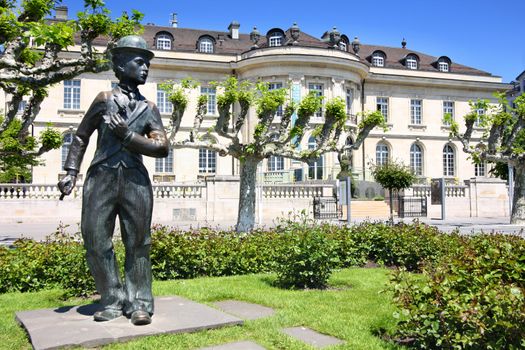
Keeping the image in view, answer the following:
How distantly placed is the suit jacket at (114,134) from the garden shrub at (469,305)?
103 inches

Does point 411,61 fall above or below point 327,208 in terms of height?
above

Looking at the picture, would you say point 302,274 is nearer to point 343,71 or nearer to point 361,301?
point 361,301

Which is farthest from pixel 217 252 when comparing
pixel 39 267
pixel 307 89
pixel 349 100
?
pixel 349 100

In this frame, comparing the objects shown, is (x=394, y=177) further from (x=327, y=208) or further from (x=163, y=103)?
(x=163, y=103)

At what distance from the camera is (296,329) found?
16.9 feet

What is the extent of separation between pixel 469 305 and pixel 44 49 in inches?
454

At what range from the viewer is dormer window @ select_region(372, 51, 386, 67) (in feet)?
141

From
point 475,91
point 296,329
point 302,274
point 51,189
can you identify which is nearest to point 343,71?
point 475,91

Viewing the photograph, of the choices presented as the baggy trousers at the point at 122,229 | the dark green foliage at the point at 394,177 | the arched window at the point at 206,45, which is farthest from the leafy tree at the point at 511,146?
the arched window at the point at 206,45

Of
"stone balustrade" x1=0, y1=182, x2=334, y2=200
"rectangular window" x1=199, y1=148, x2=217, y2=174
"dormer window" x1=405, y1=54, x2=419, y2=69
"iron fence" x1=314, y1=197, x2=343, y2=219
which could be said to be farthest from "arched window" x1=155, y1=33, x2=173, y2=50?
"dormer window" x1=405, y1=54, x2=419, y2=69

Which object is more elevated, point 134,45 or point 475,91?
point 475,91

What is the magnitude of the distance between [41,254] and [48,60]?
5233mm

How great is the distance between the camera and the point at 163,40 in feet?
126

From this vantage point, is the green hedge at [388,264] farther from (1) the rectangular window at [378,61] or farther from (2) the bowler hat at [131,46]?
(1) the rectangular window at [378,61]
